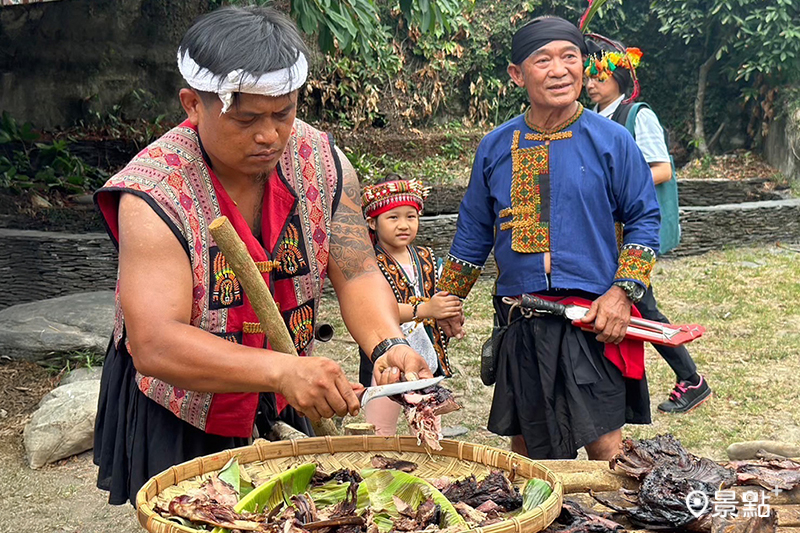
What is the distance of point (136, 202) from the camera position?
2.17 m

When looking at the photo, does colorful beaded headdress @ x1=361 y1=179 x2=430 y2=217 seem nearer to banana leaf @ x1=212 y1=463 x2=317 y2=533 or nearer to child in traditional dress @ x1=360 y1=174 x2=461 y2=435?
child in traditional dress @ x1=360 y1=174 x2=461 y2=435

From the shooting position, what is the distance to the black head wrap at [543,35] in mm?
3309

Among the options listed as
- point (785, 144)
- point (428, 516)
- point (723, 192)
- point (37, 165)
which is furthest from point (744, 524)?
point (785, 144)

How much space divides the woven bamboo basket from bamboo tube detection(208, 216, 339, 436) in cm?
26

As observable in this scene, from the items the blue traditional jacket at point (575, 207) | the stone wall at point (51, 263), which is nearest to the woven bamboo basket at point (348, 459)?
the blue traditional jacket at point (575, 207)

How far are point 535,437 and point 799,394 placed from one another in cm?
300

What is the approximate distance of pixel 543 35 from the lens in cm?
332

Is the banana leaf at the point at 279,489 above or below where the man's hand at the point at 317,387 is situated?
below

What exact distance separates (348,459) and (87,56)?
8375 mm

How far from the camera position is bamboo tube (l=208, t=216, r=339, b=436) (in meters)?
2.07

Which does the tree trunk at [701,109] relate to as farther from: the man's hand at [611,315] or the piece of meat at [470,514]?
the piece of meat at [470,514]

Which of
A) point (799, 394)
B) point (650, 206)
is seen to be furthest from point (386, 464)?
point (799, 394)

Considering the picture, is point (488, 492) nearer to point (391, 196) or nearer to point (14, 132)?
point (391, 196)

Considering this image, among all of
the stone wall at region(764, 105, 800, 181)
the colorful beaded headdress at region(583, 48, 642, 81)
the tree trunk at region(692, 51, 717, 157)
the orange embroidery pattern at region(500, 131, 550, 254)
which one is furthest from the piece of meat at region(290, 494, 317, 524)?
the tree trunk at region(692, 51, 717, 157)
